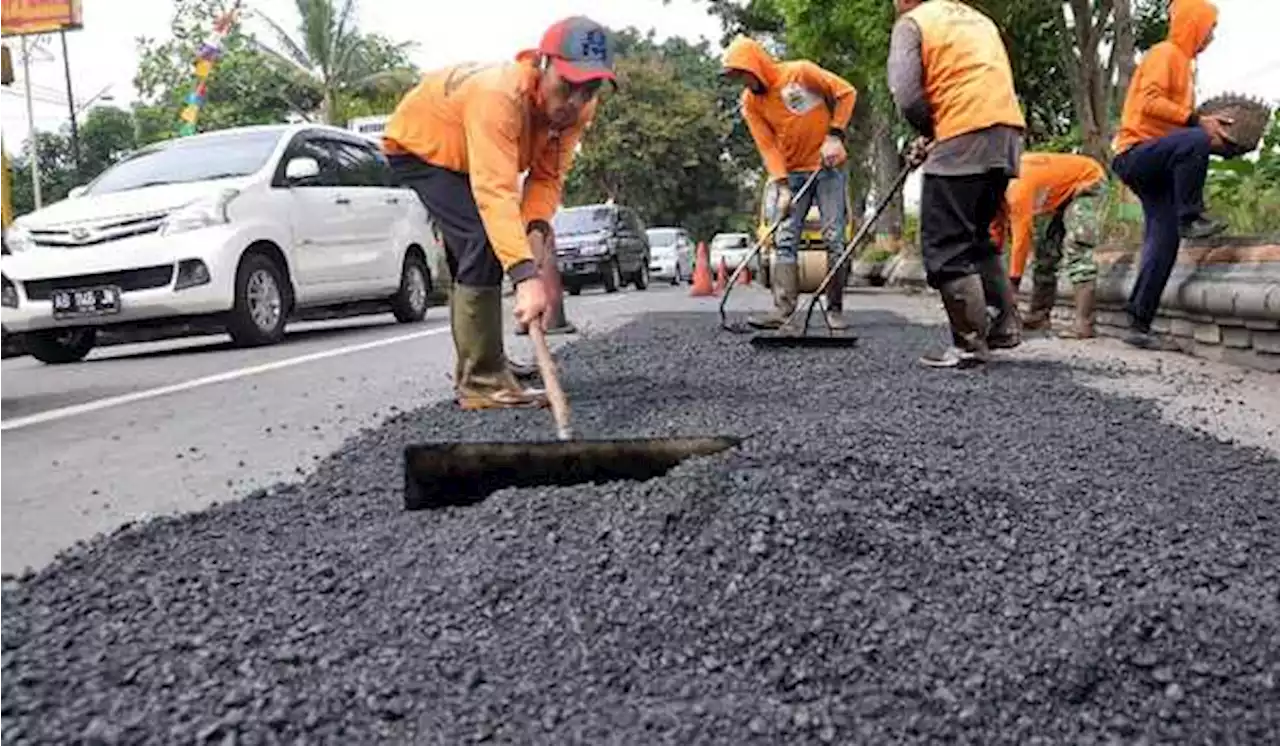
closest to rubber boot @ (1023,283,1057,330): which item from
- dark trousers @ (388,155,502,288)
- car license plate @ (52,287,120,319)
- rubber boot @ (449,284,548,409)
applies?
rubber boot @ (449,284,548,409)

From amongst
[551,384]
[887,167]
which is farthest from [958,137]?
[887,167]

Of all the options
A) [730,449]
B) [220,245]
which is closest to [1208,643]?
[730,449]

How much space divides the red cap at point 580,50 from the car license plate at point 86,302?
5.41 m

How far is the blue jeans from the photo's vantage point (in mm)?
7898

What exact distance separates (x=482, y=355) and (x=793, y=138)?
3.53 m

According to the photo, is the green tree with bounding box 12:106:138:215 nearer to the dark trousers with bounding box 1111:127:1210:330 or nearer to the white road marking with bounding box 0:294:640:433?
the white road marking with bounding box 0:294:640:433

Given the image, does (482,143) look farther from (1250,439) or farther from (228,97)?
(228,97)

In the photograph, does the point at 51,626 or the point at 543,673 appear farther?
the point at 51,626

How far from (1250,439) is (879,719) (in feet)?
9.29

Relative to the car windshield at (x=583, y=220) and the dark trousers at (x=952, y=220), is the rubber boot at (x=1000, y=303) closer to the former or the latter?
the dark trousers at (x=952, y=220)

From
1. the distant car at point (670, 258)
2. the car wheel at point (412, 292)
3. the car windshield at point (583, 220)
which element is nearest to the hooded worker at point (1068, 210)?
the car wheel at point (412, 292)

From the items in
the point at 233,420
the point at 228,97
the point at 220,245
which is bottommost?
the point at 233,420

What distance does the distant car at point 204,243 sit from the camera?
8.62m

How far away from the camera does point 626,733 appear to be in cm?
189
